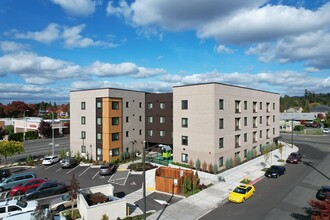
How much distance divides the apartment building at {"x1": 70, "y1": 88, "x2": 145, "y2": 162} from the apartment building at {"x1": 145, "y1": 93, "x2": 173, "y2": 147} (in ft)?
5.78

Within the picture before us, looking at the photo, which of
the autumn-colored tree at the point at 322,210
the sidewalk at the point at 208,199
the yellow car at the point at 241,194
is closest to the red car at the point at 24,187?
the sidewalk at the point at 208,199

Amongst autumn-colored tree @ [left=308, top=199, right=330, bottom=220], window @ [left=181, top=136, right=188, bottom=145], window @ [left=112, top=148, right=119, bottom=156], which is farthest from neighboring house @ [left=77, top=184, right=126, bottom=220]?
window @ [left=112, top=148, right=119, bottom=156]

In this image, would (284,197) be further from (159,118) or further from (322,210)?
(159,118)

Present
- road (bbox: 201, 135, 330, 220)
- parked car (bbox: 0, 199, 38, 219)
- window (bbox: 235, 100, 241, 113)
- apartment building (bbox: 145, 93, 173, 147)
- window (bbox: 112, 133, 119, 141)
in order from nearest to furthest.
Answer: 1. parked car (bbox: 0, 199, 38, 219)
2. road (bbox: 201, 135, 330, 220)
3. window (bbox: 235, 100, 241, 113)
4. window (bbox: 112, 133, 119, 141)
5. apartment building (bbox: 145, 93, 173, 147)

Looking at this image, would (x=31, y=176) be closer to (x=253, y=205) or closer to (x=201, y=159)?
(x=201, y=159)

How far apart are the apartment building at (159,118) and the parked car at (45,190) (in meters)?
22.2

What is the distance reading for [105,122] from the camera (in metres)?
41.3

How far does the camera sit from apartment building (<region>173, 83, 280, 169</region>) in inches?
1366

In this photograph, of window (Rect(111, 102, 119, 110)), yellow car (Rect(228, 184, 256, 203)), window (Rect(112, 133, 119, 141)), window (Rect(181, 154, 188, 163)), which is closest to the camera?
yellow car (Rect(228, 184, 256, 203))

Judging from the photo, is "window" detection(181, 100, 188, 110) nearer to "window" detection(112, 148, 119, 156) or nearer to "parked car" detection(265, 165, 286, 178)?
"window" detection(112, 148, 119, 156)

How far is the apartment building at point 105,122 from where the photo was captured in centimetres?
4141

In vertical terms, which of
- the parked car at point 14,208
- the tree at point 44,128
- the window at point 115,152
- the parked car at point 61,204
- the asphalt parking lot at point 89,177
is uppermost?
the tree at point 44,128

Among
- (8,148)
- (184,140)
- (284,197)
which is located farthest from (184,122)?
(8,148)

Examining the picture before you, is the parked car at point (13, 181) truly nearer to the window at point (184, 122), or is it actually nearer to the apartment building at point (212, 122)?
the apartment building at point (212, 122)
